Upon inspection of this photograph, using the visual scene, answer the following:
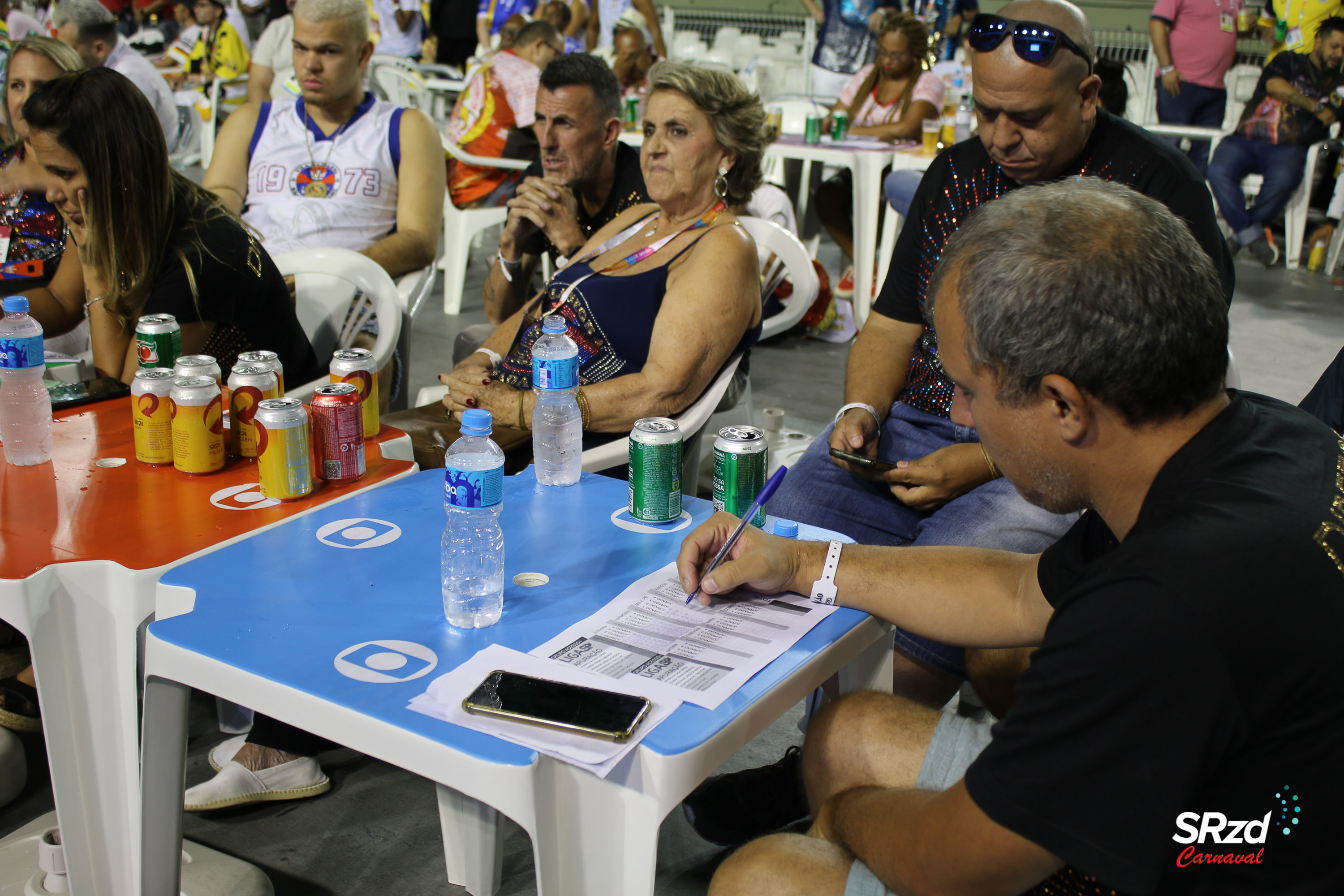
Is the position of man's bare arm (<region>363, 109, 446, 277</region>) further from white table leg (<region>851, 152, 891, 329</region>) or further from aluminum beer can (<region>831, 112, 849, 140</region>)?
aluminum beer can (<region>831, 112, 849, 140</region>)

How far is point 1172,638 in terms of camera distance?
2.80ft

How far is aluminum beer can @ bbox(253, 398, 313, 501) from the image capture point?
161cm

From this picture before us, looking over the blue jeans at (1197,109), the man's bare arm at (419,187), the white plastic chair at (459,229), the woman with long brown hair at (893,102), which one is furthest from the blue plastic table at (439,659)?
the blue jeans at (1197,109)

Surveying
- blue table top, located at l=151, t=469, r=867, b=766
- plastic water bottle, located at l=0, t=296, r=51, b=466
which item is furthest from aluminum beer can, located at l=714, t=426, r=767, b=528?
plastic water bottle, located at l=0, t=296, r=51, b=466

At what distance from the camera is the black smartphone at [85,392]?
2.02 metres

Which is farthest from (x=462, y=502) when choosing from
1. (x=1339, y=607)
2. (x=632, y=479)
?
(x=1339, y=607)

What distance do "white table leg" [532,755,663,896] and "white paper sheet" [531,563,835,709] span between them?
4.8 inches

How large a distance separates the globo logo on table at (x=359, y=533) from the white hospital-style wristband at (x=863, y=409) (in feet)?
3.29

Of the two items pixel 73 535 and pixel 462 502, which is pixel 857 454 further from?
pixel 73 535

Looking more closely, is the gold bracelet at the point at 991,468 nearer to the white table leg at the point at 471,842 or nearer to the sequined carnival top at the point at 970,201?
the sequined carnival top at the point at 970,201

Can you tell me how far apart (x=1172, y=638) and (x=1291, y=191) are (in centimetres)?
702

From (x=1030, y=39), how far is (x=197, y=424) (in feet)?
5.42

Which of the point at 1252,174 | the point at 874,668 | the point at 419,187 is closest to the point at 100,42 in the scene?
the point at 419,187

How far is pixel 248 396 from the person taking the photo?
1755 millimetres
